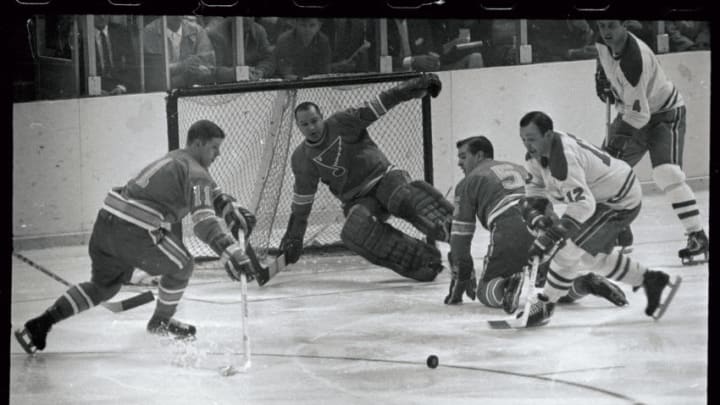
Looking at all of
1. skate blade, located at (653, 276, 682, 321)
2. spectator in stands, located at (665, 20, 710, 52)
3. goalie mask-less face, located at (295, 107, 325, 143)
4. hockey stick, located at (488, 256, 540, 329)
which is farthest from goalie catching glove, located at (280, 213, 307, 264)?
spectator in stands, located at (665, 20, 710, 52)

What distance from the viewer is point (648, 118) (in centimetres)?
320

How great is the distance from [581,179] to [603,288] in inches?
12.3

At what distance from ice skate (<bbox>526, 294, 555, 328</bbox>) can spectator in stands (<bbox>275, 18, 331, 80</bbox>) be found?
87 centimetres

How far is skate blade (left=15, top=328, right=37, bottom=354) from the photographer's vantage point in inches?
114

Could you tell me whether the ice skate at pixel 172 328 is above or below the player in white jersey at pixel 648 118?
below

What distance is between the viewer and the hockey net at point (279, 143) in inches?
120

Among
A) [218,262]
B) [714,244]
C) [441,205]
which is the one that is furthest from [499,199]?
[218,262]

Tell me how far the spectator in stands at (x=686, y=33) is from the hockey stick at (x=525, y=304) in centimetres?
70

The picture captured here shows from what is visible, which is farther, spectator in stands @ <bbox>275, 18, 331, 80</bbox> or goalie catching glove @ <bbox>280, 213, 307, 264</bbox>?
goalie catching glove @ <bbox>280, 213, 307, 264</bbox>

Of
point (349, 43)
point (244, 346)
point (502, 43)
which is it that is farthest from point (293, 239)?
point (502, 43)

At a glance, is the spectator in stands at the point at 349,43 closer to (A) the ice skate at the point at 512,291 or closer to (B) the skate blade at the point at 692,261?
(A) the ice skate at the point at 512,291

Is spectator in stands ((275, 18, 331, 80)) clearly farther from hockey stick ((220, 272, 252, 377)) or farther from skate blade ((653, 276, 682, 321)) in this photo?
skate blade ((653, 276, 682, 321))

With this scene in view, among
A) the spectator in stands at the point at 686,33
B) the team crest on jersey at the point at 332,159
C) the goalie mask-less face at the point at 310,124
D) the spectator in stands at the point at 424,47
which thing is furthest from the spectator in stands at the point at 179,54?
the spectator in stands at the point at 686,33

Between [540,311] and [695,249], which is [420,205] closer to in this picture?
[540,311]
